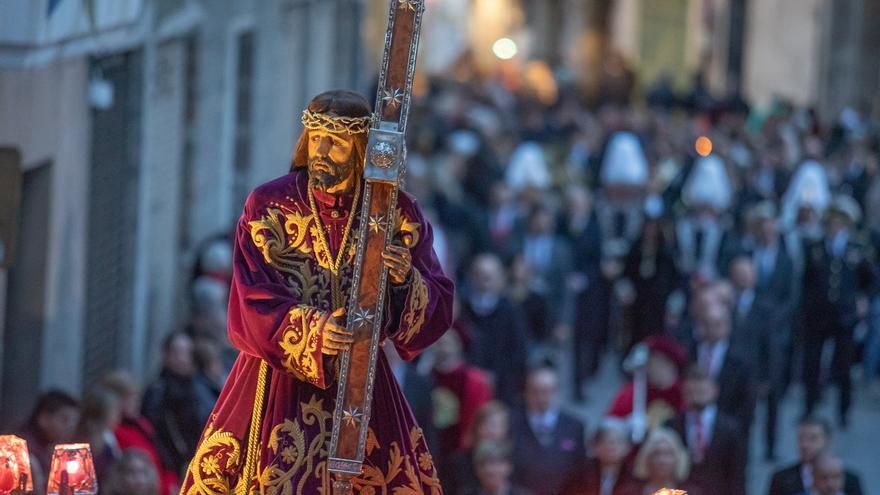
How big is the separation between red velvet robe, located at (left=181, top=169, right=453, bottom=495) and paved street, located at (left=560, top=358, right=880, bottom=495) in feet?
27.0

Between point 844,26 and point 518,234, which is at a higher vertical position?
point 844,26

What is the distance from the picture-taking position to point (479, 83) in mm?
41781

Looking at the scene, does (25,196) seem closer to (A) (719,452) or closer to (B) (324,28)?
(A) (719,452)

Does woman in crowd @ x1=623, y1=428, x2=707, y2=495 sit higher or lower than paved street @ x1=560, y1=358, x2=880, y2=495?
higher

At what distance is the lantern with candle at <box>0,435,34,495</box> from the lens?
633cm

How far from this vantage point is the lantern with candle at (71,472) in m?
6.37

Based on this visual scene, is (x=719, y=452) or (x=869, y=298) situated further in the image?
(x=869, y=298)

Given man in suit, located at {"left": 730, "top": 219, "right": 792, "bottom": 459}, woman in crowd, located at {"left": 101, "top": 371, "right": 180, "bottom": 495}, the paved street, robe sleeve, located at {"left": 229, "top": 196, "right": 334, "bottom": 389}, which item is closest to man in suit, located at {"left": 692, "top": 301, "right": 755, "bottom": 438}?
man in suit, located at {"left": 730, "top": 219, "right": 792, "bottom": 459}

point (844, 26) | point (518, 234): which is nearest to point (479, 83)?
point (844, 26)

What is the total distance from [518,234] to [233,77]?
2.91 m

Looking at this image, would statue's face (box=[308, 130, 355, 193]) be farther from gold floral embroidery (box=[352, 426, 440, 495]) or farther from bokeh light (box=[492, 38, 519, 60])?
bokeh light (box=[492, 38, 519, 60])

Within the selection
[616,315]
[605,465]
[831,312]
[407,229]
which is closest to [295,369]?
[407,229]

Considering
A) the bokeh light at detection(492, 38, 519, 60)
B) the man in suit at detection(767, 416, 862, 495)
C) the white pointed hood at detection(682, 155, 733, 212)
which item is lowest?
the man in suit at detection(767, 416, 862, 495)

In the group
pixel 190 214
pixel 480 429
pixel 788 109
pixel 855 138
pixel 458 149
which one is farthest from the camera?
pixel 788 109
